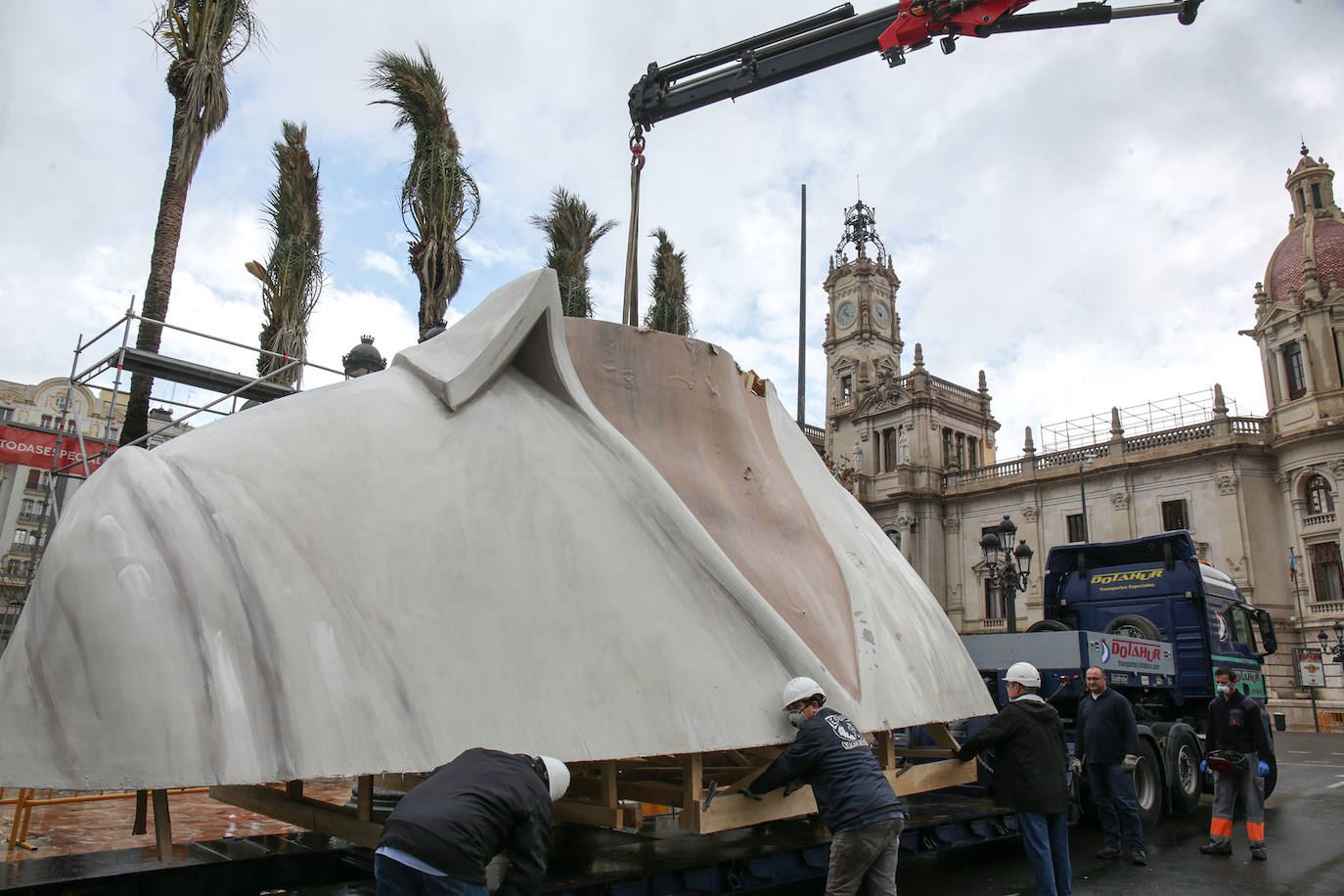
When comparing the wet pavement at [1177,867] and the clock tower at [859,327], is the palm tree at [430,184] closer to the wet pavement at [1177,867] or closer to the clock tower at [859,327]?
the wet pavement at [1177,867]

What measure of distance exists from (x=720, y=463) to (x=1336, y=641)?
3795 cm

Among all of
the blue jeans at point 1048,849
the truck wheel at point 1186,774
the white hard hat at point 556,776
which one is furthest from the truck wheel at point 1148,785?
the white hard hat at point 556,776

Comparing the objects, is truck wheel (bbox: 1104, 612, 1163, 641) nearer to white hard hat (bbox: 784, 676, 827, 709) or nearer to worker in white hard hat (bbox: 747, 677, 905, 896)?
worker in white hard hat (bbox: 747, 677, 905, 896)

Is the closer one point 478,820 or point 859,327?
point 478,820

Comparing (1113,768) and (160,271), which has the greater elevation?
(160,271)

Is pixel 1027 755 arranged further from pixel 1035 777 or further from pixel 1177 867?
pixel 1177 867

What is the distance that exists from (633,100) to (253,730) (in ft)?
34.0

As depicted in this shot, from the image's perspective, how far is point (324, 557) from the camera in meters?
3.34

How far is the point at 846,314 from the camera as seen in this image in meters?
56.6

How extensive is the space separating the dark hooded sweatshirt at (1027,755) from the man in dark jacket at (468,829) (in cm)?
378

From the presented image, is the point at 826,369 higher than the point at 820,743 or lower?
higher

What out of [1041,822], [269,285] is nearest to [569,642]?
[1041,822]

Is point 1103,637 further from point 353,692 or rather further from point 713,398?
point 353,692

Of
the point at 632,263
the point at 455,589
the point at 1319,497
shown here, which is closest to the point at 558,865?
the point at 455,589
